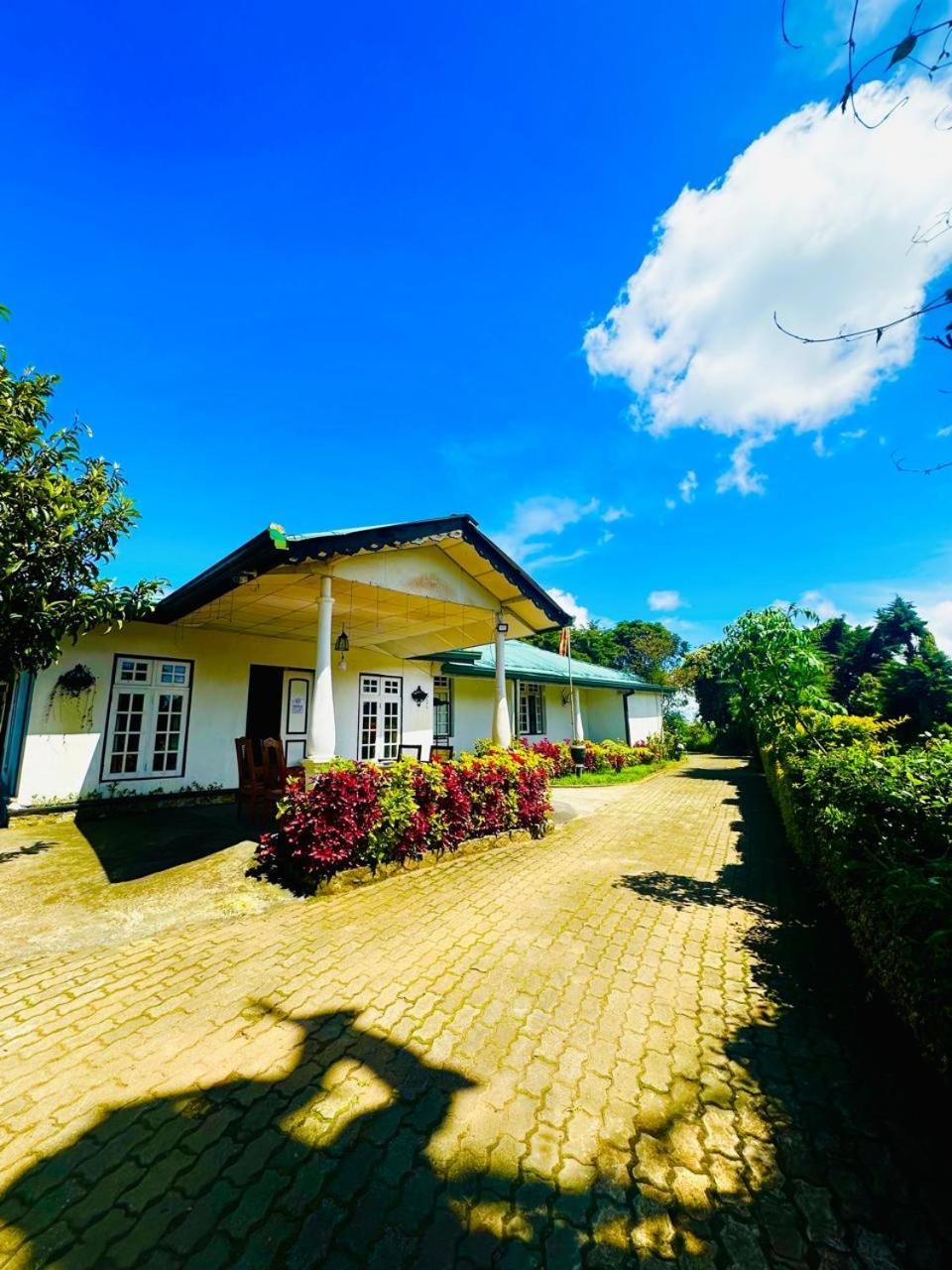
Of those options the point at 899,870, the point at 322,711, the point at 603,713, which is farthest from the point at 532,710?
the point at 899,870

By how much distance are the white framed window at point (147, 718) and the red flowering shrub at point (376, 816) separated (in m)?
4.74

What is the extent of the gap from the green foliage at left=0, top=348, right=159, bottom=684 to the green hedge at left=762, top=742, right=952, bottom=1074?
804 centimetres

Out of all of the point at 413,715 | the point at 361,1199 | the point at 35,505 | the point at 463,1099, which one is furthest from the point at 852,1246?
the point at 413,715

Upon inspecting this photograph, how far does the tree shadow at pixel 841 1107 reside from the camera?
1.79m

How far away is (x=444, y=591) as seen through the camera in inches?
306

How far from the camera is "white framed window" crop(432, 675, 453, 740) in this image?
1558 centimetres

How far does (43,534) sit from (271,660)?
532cm

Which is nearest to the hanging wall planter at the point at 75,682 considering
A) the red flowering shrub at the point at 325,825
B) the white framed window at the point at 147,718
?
the white framed window at the point at 147,718

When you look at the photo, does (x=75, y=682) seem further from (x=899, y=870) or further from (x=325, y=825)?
(x=899, y=870)

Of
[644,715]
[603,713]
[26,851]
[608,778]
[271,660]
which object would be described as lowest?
[608,778]

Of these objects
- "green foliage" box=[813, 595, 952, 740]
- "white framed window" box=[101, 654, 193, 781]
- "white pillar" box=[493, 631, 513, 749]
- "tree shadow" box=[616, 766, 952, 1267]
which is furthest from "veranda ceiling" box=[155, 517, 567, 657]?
"green foliage" box=[813, 595, 952, 740]

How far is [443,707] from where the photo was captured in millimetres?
15781

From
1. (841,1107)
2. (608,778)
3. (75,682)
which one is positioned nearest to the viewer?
(841,1107)

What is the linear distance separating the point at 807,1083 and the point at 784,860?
5.09 meters
